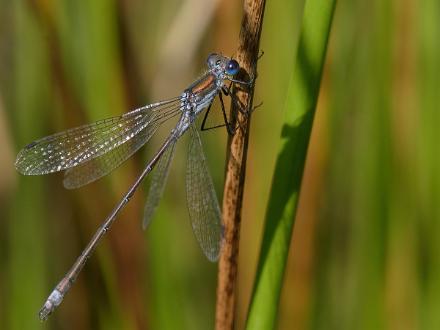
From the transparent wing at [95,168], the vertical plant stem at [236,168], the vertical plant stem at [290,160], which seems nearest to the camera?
the vertical plant stem at [290,160]

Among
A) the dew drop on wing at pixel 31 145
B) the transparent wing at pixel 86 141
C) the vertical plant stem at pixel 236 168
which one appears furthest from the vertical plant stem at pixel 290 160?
the dew drop on wing at pixel 31 145

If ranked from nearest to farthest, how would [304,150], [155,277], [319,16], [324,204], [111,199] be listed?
[319,16], [304,150], [155,277], [111,199], [324,204]

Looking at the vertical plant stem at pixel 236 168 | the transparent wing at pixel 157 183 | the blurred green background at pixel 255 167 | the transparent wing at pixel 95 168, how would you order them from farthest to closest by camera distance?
the transparent wing at pixel 95 168 → the blurred green background at pixel 255 167 → the transparent wing at pixel 157 183 → the vertical plant stem at pixel 236 168

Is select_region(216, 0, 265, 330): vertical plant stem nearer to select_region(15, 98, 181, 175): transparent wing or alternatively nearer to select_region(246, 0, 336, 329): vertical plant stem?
select_region(246, 0, 336, 329): vertical plant stem

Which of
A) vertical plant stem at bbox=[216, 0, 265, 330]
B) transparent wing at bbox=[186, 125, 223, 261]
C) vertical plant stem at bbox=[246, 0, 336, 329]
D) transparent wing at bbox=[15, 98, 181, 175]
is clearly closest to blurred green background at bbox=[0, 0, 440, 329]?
transparent wing at bbox=[15, 98, 181, 175]

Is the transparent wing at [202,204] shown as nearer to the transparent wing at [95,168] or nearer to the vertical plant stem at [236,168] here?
the vertical plant stem at [236,168]

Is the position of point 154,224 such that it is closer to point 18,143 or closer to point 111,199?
point 111,199

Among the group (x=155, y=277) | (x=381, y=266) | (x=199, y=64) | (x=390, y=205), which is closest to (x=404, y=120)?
(x=390, y=205)
